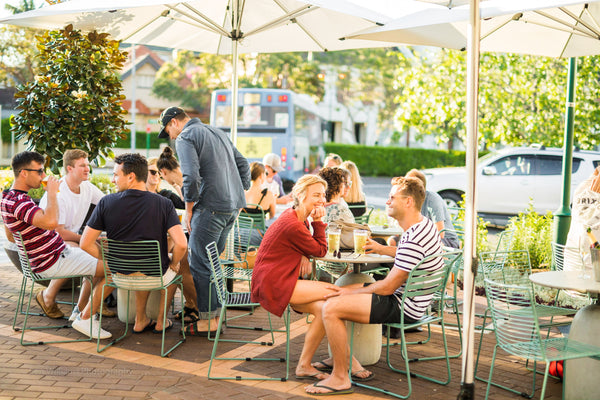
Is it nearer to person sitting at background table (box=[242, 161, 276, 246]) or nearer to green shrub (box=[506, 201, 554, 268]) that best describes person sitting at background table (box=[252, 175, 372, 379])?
person sitting at background table (box=[242, 161, 276, 246])

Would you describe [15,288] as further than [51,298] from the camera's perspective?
Yes

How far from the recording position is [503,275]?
4.93m

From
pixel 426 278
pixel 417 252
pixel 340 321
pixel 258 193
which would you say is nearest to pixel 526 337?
pixel 426 278

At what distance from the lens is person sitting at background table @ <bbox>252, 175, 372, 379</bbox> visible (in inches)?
179

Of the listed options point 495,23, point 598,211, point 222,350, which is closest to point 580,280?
point 598,211

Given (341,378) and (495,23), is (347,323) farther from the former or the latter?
(495,23)

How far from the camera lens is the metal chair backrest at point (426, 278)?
171 inches

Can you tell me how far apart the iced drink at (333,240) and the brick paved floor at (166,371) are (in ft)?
3.12

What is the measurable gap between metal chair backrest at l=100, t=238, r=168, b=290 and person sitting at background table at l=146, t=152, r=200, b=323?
689 mm

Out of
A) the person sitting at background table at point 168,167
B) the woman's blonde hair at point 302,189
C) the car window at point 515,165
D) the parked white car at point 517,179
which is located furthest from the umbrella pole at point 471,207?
the car window at point 515,165

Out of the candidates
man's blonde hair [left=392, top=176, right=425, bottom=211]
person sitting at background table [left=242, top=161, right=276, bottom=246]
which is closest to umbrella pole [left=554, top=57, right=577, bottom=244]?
person sitting at background table [left=242, top=161, right=276, bottom=246]

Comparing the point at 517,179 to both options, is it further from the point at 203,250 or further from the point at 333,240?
the point at 333,240

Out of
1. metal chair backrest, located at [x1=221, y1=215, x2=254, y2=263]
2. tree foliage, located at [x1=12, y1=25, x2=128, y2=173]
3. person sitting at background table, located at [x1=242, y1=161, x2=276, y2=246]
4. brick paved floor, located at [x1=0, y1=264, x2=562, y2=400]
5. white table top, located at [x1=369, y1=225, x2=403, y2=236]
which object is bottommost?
brick paved floor, located at [x1=0, y1=264, x2=562, y2=400]

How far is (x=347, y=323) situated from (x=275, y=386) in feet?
2.62
